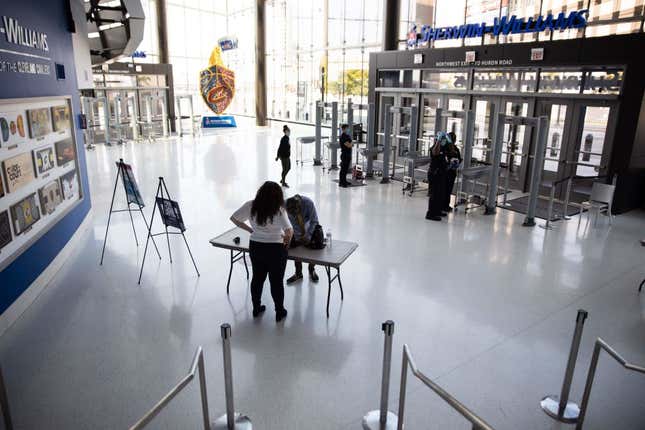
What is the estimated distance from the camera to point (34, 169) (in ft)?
17.9

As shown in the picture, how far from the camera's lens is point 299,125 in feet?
79.7

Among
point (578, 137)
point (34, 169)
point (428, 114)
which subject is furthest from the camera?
point (428, 114)

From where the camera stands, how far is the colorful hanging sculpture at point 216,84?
844 inches

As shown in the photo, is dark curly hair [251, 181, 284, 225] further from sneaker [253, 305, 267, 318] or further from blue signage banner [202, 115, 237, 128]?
blue signage banner [202, 115, 237, 128]

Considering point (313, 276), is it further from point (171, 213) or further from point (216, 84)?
point (216, 84)

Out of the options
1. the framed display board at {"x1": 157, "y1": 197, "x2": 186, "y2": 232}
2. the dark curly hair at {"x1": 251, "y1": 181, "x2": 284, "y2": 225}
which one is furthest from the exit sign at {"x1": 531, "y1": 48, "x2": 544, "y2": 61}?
the framed display board at {"x1": 157, "y1": 197, "x2": 186, "y2": 232}

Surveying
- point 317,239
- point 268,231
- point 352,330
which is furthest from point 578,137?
point 268,231

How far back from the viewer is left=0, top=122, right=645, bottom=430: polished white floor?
3564 mm

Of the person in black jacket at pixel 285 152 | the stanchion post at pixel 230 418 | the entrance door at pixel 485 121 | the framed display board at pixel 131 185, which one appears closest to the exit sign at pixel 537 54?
the entrance door at pixel 485 121

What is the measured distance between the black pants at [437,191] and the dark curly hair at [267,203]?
470 cm

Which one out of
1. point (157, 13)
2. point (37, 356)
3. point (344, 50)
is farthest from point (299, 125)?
point (37, 356)

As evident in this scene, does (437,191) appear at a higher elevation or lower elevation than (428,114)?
lower

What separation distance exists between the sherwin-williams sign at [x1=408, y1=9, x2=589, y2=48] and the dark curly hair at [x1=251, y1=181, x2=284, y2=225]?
8819 millimetres

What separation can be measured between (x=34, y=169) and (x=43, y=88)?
46.2 inches
